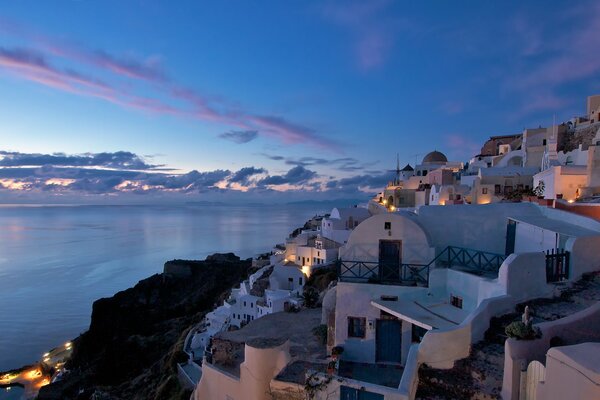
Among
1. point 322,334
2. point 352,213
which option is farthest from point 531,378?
point 352,213

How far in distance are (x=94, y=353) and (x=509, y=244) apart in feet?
131

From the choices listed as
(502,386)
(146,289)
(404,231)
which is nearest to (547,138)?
(404,231)

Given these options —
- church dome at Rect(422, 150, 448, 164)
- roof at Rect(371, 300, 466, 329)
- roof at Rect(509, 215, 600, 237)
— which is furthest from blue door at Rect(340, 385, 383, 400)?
church dome at Rect(422, 150, 448, 164)

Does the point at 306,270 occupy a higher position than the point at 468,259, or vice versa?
the point at 468,259

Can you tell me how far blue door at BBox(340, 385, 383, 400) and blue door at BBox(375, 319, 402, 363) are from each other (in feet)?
10.7

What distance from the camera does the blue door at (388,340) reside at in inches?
411

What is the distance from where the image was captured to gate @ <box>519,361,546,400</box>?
543 cm

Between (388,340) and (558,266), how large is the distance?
185 inches

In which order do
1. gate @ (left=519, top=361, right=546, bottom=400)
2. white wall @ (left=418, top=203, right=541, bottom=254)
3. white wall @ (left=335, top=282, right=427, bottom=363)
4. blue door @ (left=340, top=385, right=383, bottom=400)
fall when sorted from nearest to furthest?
gate @ (left=519, top=361, right=546, bottom=400), blue door @ (left=340, top=385, right=383, bottom=400), white wall @ (left=335, top=282, right=427, bottom=363), white wall @ (left=418, top=203, right=541, bottom=254)

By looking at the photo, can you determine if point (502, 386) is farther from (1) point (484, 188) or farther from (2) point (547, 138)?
(2) point (547, 138)

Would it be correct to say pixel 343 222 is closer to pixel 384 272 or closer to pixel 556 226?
pixel 384 272

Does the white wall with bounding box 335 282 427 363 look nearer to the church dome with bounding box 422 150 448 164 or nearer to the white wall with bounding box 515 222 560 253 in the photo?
the white wall with bounding box 515 222 560 253

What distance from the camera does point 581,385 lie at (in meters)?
4.41

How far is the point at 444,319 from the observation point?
29.4ft
